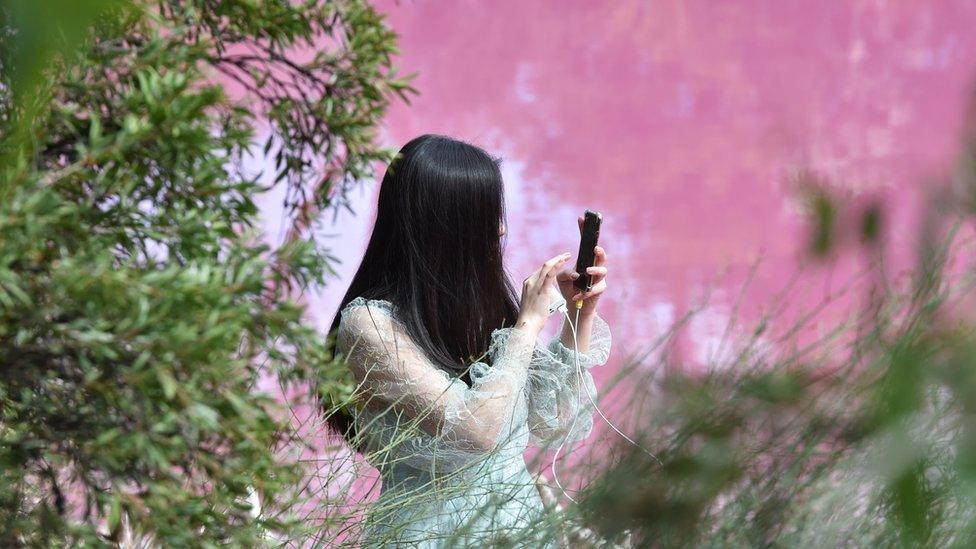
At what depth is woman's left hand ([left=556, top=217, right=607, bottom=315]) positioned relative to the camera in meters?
1.54

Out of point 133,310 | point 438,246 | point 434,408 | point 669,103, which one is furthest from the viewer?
point 669,103

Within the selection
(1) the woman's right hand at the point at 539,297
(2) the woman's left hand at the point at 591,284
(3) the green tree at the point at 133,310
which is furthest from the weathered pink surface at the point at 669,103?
(3) the green tree at the point at 133,310

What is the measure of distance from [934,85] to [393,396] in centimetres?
303

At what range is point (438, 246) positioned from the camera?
148 cm

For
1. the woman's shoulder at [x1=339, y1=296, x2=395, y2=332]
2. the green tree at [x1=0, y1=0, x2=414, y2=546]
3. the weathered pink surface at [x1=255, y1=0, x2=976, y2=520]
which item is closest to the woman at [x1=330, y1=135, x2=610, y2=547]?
the woman's shoulder at [x1=339, y1=296, x2=395, y2=332]

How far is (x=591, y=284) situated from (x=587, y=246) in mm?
63

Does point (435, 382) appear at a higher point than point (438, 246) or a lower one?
lower

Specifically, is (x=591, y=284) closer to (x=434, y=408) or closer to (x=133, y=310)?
(x=434, y=408)

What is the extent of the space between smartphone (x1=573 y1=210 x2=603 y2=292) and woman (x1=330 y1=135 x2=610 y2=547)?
14 mm

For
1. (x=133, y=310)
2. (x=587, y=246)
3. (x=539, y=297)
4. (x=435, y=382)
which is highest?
(x=587, y=246)

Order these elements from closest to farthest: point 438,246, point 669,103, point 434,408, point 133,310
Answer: point 133,310 → point 434,408 → point 438,246 → point 669,103

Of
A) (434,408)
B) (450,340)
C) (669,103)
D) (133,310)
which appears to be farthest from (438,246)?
(669,103)

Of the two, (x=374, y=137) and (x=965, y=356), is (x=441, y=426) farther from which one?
(x=965, y=356)

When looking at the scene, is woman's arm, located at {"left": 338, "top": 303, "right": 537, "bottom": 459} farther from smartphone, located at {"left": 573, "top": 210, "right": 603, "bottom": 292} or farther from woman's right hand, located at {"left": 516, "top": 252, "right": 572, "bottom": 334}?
smartphone, located at {"left": 573, "top": 210, "right": 603, "bottom": 292}
